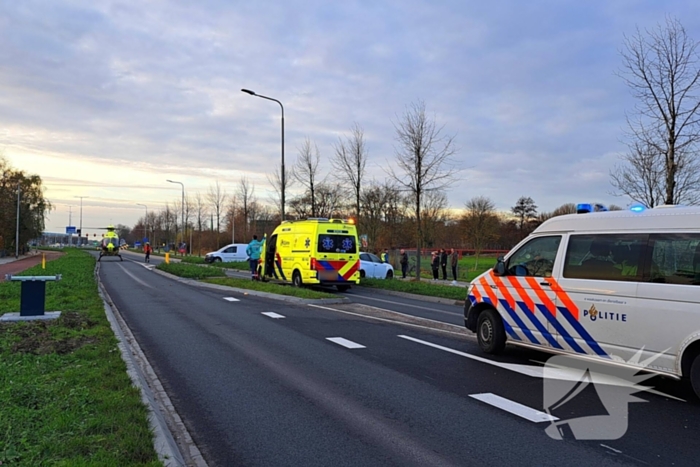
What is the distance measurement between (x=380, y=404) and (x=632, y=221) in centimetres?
378

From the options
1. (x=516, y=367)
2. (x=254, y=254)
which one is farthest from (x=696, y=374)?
(x=254, y=254)

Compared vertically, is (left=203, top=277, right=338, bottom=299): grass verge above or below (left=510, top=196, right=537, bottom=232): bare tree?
below

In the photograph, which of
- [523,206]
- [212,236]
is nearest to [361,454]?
[212,236]

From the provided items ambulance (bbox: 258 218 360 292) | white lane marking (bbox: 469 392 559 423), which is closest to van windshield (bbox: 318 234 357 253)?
ambulance (bbox: 258 218 360 292)

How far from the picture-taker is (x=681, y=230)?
20.4ft

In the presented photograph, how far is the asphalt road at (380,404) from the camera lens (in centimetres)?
471

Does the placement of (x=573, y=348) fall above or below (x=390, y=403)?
above

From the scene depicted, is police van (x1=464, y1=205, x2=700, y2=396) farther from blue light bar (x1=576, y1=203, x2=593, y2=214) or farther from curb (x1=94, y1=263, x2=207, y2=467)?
curb (x1=94, y1=263, x2=207, y2=467)

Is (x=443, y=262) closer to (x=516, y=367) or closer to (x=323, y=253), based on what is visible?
(x=323, y=253)

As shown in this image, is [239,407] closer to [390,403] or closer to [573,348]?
[390,403]

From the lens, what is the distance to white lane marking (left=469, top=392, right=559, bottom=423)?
5594mm

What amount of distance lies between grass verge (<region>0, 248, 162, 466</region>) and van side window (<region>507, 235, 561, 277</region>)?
5.44 meters

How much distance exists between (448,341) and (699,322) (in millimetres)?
4738

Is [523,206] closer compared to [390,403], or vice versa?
[390,403]
